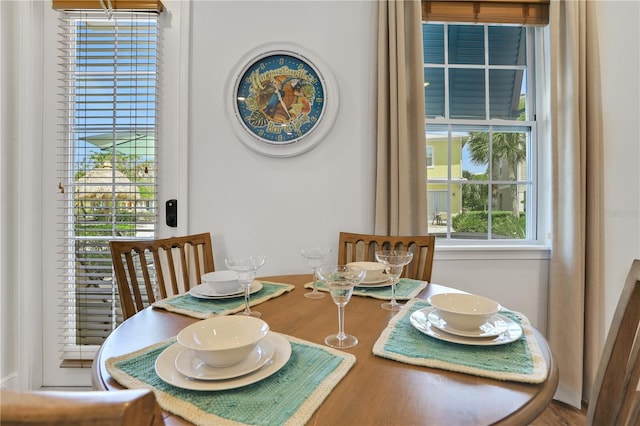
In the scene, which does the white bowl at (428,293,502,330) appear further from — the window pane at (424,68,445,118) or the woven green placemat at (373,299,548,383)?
the window pane at (424,68,445,118)

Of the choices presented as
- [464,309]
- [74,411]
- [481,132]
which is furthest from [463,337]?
[481,132]

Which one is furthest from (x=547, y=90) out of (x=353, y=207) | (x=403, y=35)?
(x=353, y=207)

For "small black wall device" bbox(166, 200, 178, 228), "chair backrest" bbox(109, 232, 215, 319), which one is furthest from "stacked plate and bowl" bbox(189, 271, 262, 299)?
"small black wall device" bbox(166, 200, 178, 228)

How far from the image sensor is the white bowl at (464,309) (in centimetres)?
77

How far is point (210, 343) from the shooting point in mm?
713

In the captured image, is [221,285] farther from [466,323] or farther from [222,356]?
[466,323]

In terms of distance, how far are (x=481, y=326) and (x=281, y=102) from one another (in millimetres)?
1632

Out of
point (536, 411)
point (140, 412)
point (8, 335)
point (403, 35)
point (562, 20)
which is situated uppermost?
point (562, 20)

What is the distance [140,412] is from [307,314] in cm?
79

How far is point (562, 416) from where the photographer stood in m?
1.74

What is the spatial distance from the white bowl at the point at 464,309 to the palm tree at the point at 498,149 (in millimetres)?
1483

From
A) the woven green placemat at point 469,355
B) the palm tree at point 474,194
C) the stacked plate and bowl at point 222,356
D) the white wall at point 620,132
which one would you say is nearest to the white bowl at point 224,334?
the stacked plate and bowl at point 222,356

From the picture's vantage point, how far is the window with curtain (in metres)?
2.11

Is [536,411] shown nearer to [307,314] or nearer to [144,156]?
[307,314]
